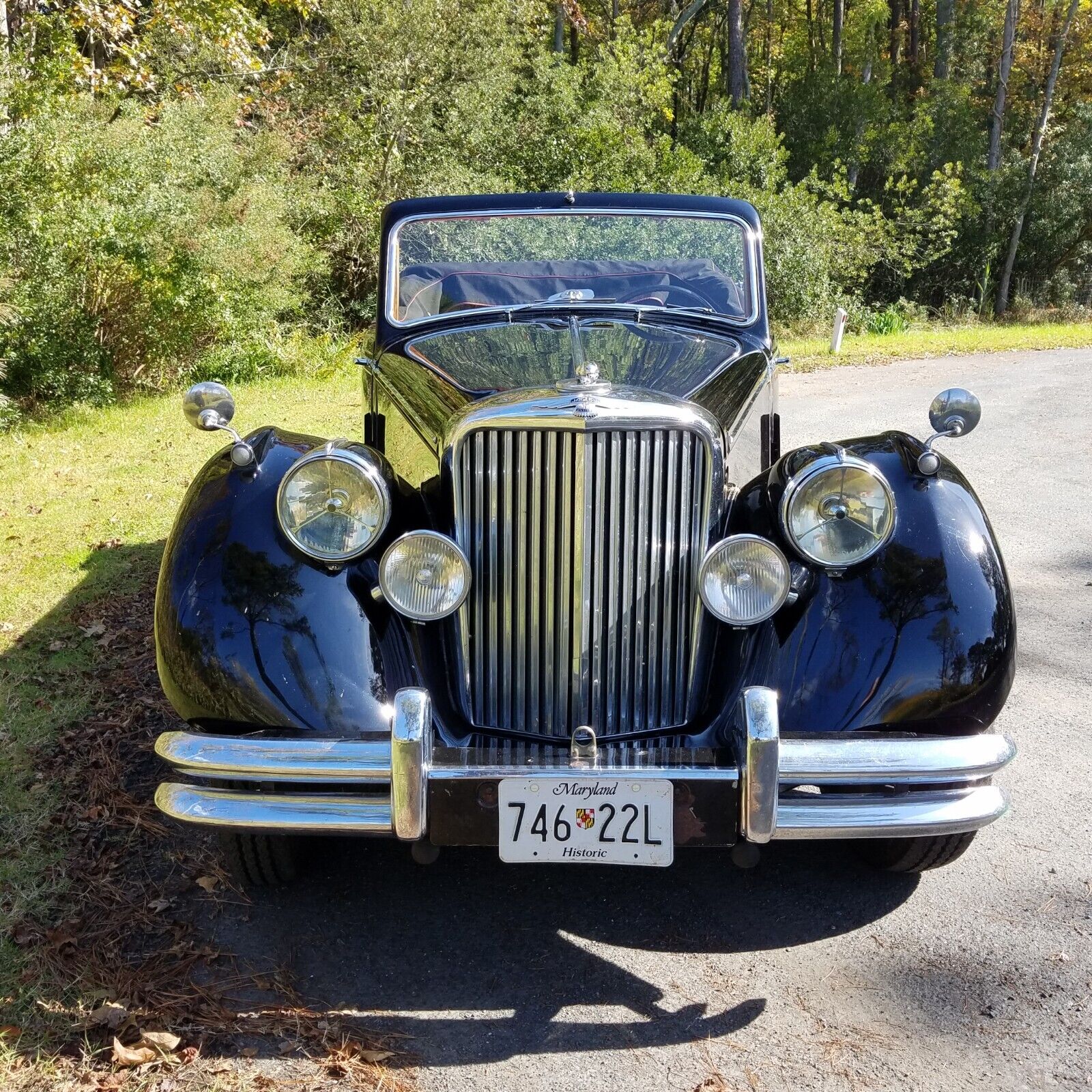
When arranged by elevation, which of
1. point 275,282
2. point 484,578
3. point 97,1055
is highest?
point 484,578

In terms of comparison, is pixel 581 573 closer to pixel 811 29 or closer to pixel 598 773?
pixel 598 773

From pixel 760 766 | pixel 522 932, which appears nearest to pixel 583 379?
pixel 760 766

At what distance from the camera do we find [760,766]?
7.35 feet

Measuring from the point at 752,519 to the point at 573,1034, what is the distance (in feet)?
4.48

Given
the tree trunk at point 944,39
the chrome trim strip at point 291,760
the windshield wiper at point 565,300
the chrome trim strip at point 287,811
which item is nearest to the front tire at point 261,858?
the chrome trim strip at point 287,811

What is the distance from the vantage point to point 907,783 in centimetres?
234

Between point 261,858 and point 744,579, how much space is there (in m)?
1.48

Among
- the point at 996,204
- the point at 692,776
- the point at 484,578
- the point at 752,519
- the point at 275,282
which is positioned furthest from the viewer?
the point at 996,204

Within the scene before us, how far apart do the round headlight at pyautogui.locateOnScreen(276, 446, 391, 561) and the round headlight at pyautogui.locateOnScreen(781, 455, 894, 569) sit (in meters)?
1.04

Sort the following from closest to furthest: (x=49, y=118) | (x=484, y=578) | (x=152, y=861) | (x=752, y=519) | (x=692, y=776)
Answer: (x=692, y=776)
(x=484, y=578)
(x=752, y=519)
(x=152, y=861)
(x=49, y=118)

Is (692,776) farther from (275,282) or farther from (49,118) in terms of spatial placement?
(275,282)

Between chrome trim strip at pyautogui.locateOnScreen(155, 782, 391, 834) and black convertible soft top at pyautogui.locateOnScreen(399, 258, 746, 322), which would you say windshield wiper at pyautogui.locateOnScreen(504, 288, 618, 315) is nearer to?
black convertible soft top at pyautogui.locateOnScreen(399, 258, 746, 322)

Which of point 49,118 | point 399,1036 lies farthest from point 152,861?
point 49,118

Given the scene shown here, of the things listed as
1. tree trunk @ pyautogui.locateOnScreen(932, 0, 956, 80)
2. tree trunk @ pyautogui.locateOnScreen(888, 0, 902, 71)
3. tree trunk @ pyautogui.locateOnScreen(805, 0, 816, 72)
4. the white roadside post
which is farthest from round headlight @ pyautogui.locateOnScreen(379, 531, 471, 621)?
tree trunk @ pyautogui.locateOnScreen(888, 0, 902, 71)
